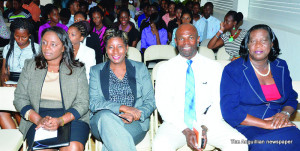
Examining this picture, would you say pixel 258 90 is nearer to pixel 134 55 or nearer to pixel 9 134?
pixel 134 55

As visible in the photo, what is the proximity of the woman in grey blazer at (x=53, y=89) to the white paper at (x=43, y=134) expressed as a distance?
0.50ft

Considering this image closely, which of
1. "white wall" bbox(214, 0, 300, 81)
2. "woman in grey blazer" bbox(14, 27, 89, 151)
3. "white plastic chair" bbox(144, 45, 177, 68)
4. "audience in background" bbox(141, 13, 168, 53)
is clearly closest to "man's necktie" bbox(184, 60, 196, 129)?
"woman in grey blazer" bbox(14, 27, 89, 151)

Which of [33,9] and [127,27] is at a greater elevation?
[33,9]

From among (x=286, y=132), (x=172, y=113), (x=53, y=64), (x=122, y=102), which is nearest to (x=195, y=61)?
(x=172, y=113)

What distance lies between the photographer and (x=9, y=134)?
2439 millimetres

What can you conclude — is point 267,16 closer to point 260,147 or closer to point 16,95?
point 260,147

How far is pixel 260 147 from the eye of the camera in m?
2.29

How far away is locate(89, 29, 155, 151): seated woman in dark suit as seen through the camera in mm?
2445

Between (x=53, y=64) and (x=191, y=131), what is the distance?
140cm

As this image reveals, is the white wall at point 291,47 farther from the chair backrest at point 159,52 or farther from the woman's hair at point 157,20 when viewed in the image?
the woman's hair at point 157,20

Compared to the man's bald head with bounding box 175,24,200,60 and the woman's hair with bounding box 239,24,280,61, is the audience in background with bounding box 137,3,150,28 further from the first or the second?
the woman's hair with bounding box 239,24,280,61

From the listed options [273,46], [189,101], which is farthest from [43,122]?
[273,46]

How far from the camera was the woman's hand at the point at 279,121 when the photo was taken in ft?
7.75

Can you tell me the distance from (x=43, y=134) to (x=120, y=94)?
766 millimetres
